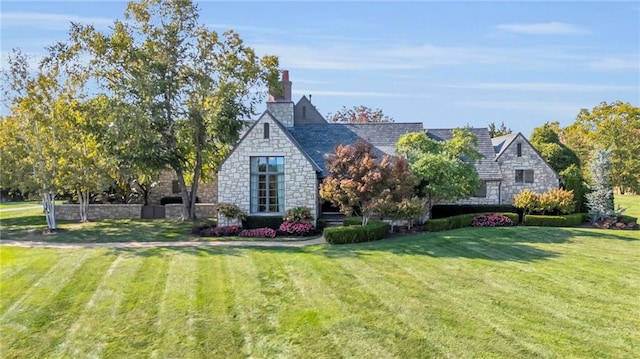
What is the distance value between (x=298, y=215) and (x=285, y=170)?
2.44 meters

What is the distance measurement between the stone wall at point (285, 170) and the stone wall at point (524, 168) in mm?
12785

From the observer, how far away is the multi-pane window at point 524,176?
27.9 meters

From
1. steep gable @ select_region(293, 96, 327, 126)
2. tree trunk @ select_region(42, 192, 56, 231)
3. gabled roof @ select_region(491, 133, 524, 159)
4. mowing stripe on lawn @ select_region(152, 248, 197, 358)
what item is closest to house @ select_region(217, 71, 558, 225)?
gabled roof @ select_region(491, 133, 524, 159)

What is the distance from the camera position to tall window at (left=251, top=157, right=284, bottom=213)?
74.7 ft

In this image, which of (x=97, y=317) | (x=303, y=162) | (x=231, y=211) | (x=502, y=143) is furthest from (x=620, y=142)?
(x=97, y=317)

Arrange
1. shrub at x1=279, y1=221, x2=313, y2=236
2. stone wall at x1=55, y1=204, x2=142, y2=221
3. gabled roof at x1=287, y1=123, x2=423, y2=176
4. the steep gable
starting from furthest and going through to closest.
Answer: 1. the steep gable
2. stone wall at x1=55, y1=204, x2=142, y2=221
3. gabled roof at x1=287, y1=123, x2=423, y2=176
4. shrub at x1=279, y1=221, x2=313, y2=236

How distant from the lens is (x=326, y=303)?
10.3m

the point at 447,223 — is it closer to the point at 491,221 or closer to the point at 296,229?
the point at 491,221

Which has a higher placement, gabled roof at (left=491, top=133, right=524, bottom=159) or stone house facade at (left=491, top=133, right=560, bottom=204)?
gabled roof at (left=491, top=133, right=524, bottom=159)

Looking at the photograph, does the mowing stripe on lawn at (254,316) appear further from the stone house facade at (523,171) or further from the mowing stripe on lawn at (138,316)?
the stone house facade at (523,171)

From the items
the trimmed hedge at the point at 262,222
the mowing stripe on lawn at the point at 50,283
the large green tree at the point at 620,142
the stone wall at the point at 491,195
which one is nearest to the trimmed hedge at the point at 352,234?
the trimmed hedge at the point at 262,222

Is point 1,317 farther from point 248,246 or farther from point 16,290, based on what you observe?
point 248,246

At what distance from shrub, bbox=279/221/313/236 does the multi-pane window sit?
1449 cm

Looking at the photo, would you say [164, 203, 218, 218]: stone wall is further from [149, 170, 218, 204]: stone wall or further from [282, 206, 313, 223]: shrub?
[282, 206, 313, 223]: shrub
